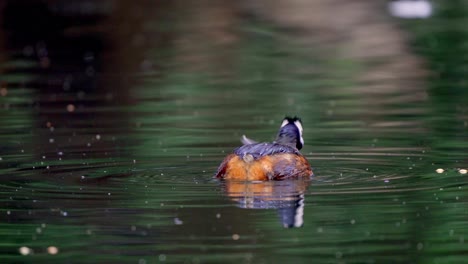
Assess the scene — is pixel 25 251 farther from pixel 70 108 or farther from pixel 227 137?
pixel 70 108

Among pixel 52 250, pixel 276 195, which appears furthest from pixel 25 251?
pixel 276 195

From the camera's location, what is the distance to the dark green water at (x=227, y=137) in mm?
8312

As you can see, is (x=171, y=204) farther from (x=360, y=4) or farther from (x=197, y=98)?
(x=360, y=4)

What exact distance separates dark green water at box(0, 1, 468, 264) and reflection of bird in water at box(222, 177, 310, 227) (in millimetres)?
21

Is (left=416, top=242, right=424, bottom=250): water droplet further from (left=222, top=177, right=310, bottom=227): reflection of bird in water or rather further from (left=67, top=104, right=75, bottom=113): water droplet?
(left=67, top=104, right=75, bottom=113): water droplet

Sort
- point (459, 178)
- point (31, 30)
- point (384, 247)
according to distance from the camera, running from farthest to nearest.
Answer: point (31, 30)
point (459, 178)
point (384, 247)

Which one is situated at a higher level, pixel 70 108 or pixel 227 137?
pixel 70 108

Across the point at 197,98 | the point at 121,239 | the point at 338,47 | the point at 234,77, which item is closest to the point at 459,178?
the point at 121,239

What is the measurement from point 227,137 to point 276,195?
129 inches

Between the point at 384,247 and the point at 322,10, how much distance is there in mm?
20419

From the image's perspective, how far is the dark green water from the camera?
8.31m

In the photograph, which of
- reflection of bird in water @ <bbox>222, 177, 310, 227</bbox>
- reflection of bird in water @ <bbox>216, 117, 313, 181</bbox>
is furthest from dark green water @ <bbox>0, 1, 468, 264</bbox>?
reflection of bird in water @ <bbox>216, 117, 313, 181</bbox>

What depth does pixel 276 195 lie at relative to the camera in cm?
970

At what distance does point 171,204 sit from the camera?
938 cm
